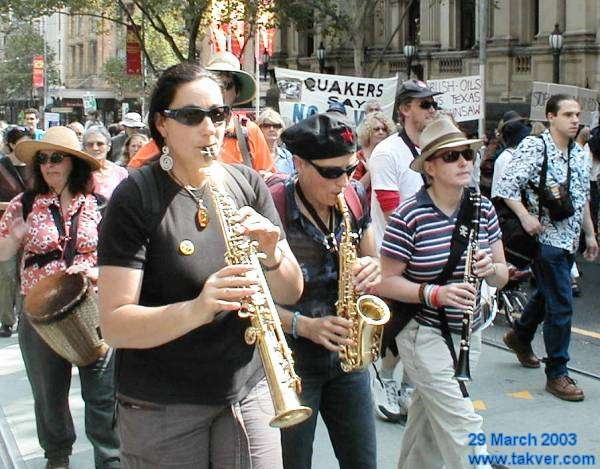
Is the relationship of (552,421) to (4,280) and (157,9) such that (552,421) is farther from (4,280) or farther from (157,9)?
(157,9)

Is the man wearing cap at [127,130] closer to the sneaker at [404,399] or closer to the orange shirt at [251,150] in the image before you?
the orange shirt at [251,150]

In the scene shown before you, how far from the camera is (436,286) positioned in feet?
14.7

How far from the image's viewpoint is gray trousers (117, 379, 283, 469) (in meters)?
3.18

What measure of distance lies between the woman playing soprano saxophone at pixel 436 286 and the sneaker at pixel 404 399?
4.99 ft

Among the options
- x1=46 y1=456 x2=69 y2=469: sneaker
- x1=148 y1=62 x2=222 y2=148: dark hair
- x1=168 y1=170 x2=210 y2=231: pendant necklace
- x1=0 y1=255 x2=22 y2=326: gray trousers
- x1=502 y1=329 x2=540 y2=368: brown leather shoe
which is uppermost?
x1=148 y1=62 x2=222 y2=148: dark hair

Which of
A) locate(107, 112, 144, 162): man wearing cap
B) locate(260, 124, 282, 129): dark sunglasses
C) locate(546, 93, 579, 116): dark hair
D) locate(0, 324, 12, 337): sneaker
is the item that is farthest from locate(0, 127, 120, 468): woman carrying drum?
locate(107, 112, 144, 162): man wearing cap

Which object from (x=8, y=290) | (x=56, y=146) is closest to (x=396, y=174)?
(x=56, y=146)

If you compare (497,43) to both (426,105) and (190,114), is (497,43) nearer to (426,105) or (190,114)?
(426,105)

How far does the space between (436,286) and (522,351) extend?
10.6ft

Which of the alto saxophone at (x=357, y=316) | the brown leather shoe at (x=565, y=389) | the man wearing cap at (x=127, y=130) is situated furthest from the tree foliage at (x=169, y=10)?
the alto saxophone at (x=357, y=316)

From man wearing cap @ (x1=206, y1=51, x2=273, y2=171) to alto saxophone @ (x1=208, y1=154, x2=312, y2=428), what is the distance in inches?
69.5

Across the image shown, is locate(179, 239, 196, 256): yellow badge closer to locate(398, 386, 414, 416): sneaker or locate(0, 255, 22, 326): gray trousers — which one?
locate(398, 386, 414, 416): sneaker

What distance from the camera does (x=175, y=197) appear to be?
317 cm

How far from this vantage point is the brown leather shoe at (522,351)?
24.4 ft
